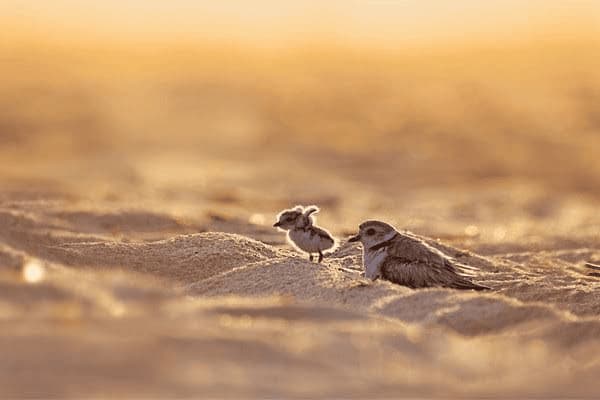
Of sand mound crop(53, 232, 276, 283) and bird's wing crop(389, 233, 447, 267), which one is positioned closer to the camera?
bird's wing crop(389, 233, 447, 267)

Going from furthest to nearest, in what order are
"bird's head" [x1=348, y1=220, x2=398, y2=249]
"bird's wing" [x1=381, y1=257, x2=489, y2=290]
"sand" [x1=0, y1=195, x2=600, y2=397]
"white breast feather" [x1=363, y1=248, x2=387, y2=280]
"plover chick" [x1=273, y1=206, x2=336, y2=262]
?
1. "plover chick" [x1=273, y1=206, x2=336, y2=262]
2. "bird's head" [x1=348, y1=220, x2=398, y2=249]
3. "white breast feather" [x1=363, y1=248, x2=387, y2=280]
4. "bird's wing" [x1=381, y1=257, x2=489, y2=290]
5. "sand" [x1=0, y1=195, x2=600, y2=397]

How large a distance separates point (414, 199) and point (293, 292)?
39.9 feet

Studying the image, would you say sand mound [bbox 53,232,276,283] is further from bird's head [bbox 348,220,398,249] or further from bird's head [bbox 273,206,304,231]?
bird's head [bbox 348,220,398,249]

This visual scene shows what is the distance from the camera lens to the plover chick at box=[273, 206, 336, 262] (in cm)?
940

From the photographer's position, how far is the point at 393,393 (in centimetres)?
497

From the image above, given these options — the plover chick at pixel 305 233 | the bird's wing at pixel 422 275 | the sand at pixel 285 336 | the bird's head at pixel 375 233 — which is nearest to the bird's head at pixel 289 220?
the plover chick at pixel 305 233

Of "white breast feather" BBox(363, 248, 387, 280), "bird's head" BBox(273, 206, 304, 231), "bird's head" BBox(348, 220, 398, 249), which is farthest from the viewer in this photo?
"bird's head" BBox(273, 206, 304, 231)

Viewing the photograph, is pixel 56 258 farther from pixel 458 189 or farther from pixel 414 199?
pixel 458 189

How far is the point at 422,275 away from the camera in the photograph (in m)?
8.41

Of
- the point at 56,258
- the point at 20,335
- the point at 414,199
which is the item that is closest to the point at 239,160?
the point at 414,199

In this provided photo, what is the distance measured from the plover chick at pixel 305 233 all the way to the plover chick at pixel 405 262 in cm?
61

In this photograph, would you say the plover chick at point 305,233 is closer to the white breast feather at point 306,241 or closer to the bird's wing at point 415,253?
the white breast feather at point 306,241

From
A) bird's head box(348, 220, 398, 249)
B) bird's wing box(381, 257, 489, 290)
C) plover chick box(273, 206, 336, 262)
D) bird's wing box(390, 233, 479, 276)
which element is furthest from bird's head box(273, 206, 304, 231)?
bird's wing box(381, 257, 489, 290)

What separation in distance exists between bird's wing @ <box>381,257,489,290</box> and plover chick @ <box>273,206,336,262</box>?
3.18ft
